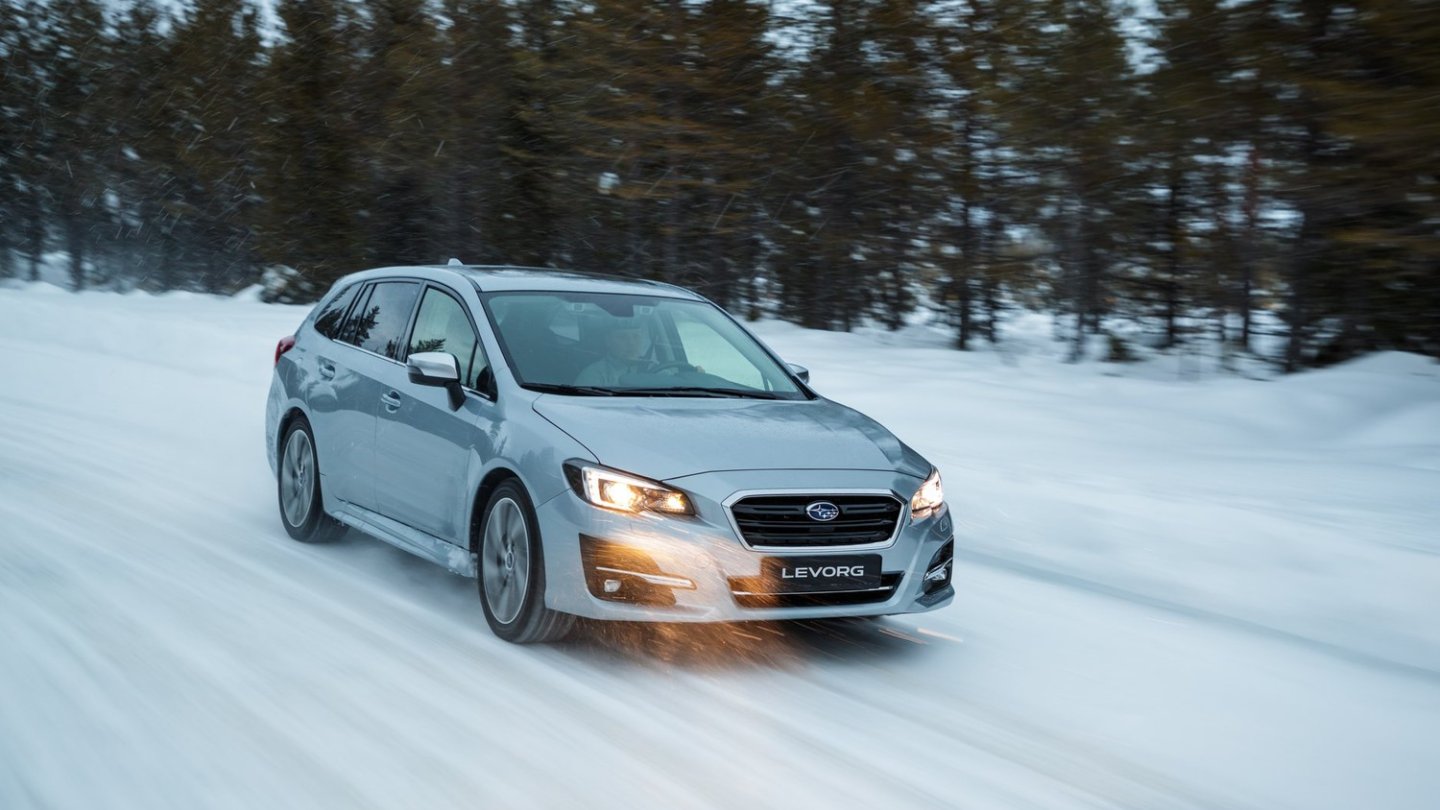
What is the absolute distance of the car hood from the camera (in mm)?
5566

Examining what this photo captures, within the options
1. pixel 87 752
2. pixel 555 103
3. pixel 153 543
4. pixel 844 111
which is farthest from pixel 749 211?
pixel 87 752

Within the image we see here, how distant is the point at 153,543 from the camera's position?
7.86m

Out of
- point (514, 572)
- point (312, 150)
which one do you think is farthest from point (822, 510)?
point (312, 150)

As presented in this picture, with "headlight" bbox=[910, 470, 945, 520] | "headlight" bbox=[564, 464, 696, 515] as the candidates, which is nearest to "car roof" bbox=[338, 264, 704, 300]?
"headlight" bbox=[564, 464, 696, 515]

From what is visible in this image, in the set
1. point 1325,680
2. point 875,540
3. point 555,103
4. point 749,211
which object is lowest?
point 1325,680

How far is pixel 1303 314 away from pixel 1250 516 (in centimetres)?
660

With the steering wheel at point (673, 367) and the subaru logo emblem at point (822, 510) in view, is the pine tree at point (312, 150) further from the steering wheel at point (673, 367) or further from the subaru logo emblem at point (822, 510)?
the subaru logo emblem at point (822, 510)

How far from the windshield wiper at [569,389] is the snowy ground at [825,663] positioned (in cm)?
101

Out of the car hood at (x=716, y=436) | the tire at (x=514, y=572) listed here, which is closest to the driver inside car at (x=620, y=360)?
the car hood at (x=716, y=436)

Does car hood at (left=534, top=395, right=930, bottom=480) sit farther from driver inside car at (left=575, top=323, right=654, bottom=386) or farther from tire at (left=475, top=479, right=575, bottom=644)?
tire at (left=475, top=479, right=575, bottom=644)

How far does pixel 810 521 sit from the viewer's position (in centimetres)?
557

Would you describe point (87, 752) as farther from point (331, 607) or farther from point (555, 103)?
point (555, 103)

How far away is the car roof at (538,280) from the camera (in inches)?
279

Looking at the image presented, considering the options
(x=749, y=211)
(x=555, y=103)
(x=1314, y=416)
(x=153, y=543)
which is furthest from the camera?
(x=555, y=103)
